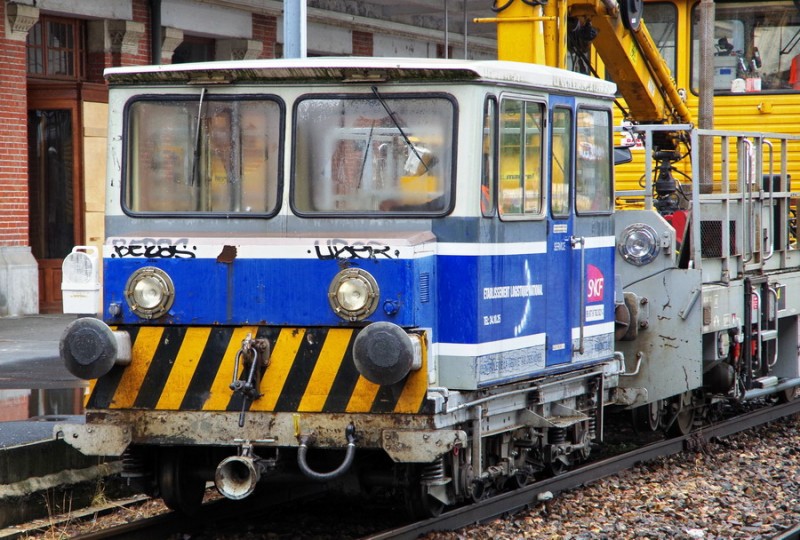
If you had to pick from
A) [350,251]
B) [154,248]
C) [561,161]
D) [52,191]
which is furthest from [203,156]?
[52,191]

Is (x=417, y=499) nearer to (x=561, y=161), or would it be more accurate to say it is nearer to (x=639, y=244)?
(x=561, y=161)

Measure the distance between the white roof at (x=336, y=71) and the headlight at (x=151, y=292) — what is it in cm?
114

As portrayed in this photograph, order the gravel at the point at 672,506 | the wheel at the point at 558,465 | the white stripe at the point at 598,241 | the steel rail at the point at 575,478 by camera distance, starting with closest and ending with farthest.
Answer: the steel rail at the point at 575,478 < the gravel at the point at 672,506 < the white stripe at the point at 598,241 < the wheel at the point at 558,465

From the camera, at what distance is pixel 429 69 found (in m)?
7.27

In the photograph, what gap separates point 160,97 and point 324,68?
1.02m

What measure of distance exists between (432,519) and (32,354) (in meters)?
7.43

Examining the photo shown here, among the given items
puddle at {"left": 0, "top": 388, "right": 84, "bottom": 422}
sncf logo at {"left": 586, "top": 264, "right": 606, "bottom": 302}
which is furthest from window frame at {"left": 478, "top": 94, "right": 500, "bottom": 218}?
puddle at {"left": 0, "top": 388, "right": 84, "bottom": 422}

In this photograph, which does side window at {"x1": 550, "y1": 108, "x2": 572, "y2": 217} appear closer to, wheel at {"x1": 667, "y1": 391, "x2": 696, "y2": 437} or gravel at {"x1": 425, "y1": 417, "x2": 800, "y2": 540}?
gravel at {"x1": 425, "y1": 417, "x2": 800, "y2": 540}

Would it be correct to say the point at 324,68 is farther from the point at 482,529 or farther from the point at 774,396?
the point at 774,396

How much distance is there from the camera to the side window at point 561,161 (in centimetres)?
829

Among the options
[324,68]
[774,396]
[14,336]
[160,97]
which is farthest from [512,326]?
[14,336]

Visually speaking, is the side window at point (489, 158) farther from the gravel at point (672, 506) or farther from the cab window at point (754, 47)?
the cab window at point (754, 47)

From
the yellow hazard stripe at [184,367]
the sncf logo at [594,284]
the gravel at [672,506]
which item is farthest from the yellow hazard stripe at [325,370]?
the sncf logo at [594,284]

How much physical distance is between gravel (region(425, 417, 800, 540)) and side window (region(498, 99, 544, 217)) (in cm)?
189
